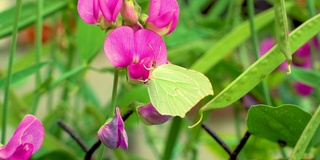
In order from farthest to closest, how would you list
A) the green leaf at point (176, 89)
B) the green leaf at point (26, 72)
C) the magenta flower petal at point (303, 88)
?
the magenta flower petal at point (303, 88) → the green leaf at point (26, 72) → the green leaf at point (176, 89)

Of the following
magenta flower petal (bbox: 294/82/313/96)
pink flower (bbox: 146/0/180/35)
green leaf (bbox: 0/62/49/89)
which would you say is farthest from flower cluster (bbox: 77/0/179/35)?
magenta flower petal (bbox: 294/82/313/96)

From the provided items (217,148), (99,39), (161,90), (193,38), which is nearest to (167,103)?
(161,90)

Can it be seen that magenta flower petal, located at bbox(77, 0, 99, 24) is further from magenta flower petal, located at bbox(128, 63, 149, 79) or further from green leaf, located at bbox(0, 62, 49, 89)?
green leaf, located at bbox(0, 62, 49, 89)

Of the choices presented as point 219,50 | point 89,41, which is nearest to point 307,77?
point 219,50

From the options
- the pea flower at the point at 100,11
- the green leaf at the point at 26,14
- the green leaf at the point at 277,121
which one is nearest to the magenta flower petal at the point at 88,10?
the pea flower at the point at 100,11

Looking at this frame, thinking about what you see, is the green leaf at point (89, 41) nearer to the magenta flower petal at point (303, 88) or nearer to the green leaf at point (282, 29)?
the green leaf at point (282, 29)

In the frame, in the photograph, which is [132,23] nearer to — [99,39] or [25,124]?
[25,124]

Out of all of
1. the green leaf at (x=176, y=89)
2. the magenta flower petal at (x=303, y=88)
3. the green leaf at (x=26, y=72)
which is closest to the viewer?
the green leaf at (x=176, y=89)
